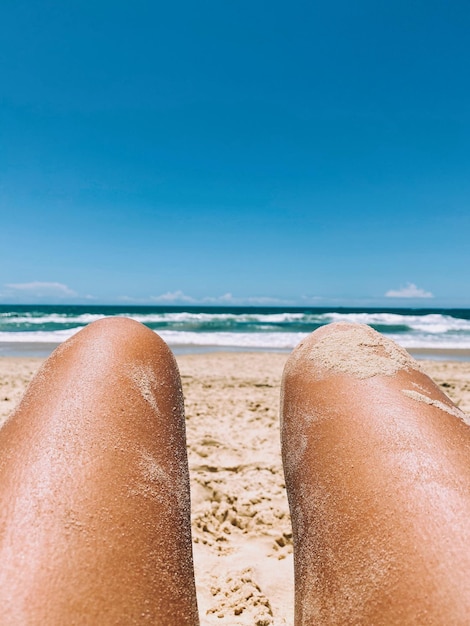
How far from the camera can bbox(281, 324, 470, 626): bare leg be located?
828 mm

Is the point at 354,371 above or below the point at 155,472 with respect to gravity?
above

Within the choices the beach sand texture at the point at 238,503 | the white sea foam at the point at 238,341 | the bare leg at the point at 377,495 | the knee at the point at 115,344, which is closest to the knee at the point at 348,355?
the bare leg at the point at 377,495

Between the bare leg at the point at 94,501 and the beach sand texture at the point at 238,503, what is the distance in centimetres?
121

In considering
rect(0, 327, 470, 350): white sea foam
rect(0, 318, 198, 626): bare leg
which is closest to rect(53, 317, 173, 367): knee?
rect(0, 318, 198, 626): bare leg

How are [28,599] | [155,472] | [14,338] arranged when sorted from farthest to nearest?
1. [14,338]
2. [155,472]
3. [28,599]

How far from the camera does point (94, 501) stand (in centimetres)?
92

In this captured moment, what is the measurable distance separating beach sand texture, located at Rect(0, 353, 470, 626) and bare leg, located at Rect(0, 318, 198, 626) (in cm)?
121

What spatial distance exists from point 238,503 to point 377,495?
279 cm

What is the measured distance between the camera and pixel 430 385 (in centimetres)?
137

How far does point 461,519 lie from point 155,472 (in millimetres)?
679

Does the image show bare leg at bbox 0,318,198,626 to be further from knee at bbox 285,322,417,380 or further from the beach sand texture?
the beach sand texture

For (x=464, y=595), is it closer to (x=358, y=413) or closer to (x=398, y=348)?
(x=358, y=413)

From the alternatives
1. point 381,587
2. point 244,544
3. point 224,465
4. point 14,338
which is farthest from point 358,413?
point 14,338

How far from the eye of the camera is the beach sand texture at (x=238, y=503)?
211 cm
